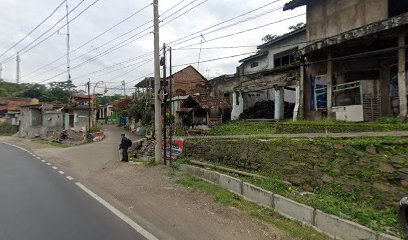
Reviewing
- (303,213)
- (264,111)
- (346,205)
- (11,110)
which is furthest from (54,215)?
(11,110)

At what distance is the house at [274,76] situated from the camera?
21359 mm

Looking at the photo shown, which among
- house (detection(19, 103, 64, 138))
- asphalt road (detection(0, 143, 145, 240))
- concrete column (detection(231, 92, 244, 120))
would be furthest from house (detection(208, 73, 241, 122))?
house (detection(19, 103, 64, 138))

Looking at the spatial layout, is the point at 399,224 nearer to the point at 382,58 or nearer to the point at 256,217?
the point at 256,217

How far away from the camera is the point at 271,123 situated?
20.8 metres

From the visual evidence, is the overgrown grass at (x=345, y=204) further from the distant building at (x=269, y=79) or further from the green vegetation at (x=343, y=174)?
the distant building at (x=269, y=79)

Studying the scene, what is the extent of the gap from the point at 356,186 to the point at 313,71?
41.3ft

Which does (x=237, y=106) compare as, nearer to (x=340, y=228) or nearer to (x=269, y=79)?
(x=269, y=79)

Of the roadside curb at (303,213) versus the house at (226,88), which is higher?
the house at (226,88)

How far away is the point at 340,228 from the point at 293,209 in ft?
4.22

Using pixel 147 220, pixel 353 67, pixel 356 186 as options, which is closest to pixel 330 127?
pixel 353 67

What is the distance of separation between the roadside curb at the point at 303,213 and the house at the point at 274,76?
37.7 feet

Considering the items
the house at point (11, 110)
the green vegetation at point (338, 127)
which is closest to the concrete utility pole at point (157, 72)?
the green vegetation at point (338, 127)

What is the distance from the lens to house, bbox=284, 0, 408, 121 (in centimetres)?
1380

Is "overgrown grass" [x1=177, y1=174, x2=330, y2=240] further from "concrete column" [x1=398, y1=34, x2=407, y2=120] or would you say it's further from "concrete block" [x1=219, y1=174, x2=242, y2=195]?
"concrete column" [x1=398, y1=34, x2=407, y2=120]
